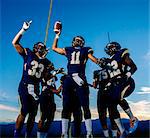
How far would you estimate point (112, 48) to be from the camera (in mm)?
5559

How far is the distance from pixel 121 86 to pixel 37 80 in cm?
112

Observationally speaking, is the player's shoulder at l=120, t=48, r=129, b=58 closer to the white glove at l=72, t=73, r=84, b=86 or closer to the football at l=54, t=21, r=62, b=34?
the white glove at l=72, t=73, r=84, b=86

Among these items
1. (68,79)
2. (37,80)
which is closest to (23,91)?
(37,80)

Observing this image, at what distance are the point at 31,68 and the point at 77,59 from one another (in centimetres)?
65

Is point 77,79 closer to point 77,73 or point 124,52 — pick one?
point 77,73

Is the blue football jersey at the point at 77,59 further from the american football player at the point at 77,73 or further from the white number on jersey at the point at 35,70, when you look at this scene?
the white number on jersey at the point at 35,70

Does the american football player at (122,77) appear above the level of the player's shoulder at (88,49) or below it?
below

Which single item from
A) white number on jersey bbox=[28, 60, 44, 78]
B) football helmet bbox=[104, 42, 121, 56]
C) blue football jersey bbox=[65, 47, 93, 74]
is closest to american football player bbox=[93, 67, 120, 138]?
football helmet bbox=[104, 42, 121, 56]

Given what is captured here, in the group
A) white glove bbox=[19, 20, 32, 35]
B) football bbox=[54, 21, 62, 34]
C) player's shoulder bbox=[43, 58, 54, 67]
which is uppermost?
football bbox=[54, 21, 62, 34]

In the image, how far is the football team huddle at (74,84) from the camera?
5.21 m

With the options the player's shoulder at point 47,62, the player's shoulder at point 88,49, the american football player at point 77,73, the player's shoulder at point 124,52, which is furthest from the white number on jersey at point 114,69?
the player's shoulder at point 47,62

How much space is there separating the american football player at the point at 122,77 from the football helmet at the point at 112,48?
7 cm

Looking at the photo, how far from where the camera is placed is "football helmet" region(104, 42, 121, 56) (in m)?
5.55

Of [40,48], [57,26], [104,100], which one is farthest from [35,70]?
[104,100]
